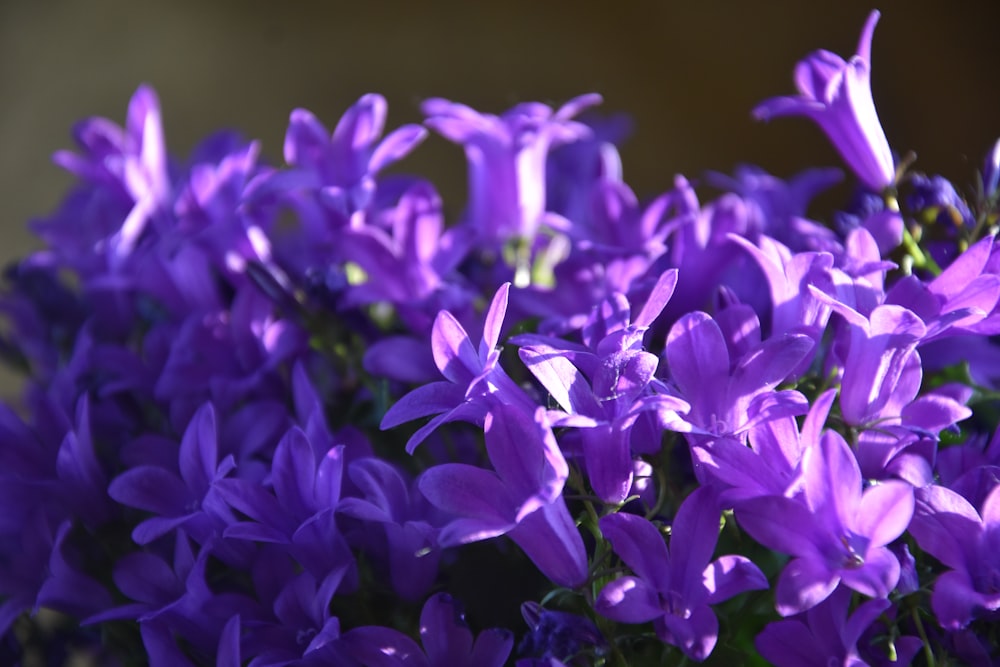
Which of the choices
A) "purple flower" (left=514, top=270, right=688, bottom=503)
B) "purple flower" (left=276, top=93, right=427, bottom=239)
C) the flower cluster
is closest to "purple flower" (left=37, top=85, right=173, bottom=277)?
the flower cluster

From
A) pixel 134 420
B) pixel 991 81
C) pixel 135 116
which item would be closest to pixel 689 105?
pixel 991 81

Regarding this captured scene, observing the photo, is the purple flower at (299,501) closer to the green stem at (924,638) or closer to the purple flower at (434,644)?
the purple flower at (434,644)

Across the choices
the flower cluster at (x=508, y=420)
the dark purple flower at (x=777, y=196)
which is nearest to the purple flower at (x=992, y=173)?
the flower cluster at (x=508, y=420)

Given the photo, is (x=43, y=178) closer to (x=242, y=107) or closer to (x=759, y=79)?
(x=242, y=107)

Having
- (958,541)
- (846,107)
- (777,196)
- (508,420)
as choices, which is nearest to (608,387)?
(508,420)

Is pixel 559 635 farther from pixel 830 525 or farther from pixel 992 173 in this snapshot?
pixel 992 173
